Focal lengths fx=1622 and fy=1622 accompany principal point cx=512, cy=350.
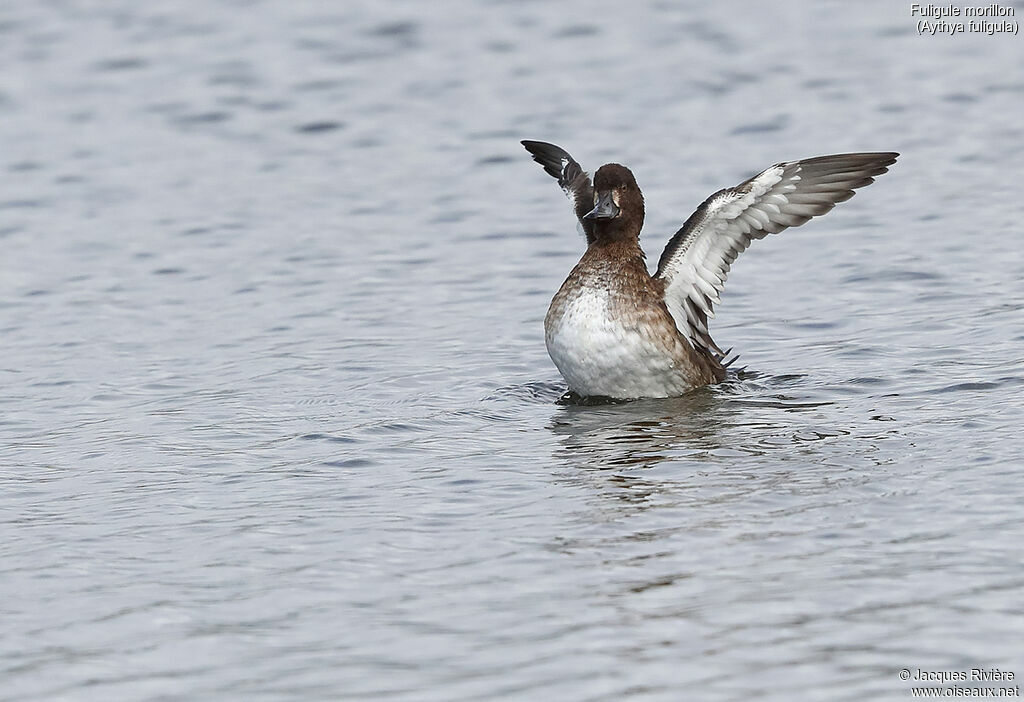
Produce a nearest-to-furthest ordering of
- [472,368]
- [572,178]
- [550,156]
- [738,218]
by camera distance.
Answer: [738,218], [472,368], [572,178], [550,156]

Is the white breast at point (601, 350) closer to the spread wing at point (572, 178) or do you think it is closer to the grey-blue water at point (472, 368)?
the grey-blue water at point (472, 368)

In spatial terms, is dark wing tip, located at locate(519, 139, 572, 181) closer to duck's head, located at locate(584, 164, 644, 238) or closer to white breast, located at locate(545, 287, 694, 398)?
duck's head, located at locate(584, 164, 644, 238)

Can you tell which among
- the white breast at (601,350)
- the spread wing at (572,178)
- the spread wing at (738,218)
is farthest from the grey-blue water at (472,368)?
the spread wing at (572,178)

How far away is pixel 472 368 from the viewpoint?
10742 millimetres

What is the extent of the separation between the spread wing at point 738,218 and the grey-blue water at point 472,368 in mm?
605

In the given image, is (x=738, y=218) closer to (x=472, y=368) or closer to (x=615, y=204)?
(x=615, y=204)

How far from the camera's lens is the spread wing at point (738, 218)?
1000 cm

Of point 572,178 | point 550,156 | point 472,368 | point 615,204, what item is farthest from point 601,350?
point 550,156

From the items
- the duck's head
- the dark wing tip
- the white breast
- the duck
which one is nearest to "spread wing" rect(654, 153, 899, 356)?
the duck

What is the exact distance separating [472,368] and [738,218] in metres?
Result: 2.00

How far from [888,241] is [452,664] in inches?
343

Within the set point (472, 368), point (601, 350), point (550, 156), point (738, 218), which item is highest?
point (550, 156)

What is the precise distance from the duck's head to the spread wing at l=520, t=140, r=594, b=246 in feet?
0.65

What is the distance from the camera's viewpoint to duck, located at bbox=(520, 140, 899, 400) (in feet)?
32.3
